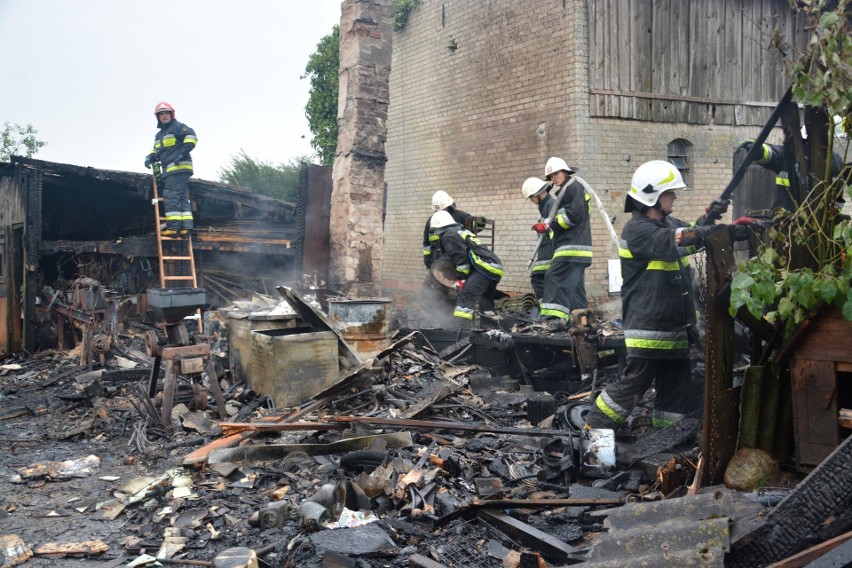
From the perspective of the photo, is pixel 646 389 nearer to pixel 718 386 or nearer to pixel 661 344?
pixel 661 344

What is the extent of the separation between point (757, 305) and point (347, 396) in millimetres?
4271

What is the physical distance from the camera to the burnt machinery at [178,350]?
6.25m

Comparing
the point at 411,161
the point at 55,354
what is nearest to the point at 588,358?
the point at 55,354

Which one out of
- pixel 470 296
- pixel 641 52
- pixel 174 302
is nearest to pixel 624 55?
pixel 641 52

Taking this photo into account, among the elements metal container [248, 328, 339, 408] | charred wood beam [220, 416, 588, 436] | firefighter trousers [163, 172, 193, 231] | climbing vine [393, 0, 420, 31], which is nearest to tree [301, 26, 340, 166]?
climbing vine [393, 0, 420, 31]

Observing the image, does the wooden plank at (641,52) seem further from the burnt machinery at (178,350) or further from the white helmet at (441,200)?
the burnt machinery at (178,350)

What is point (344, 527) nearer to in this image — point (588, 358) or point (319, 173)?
point (588, 358)

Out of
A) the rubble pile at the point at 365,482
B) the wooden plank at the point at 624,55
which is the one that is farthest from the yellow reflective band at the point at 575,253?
the wooden plank at the point at 624,55

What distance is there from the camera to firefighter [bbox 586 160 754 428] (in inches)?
195

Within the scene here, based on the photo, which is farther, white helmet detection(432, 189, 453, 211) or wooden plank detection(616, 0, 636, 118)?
wooden plank detection(616, 0, 636, 118)

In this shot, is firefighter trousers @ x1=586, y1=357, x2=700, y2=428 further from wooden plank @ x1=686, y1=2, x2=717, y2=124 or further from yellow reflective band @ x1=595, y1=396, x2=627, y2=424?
wooden plank @ x1=686, y1=2, x2=717, y2=124

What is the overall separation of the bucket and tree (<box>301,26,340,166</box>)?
11.2 metres

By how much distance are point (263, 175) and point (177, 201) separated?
11.0 meters

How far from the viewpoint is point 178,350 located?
20.7 ft
